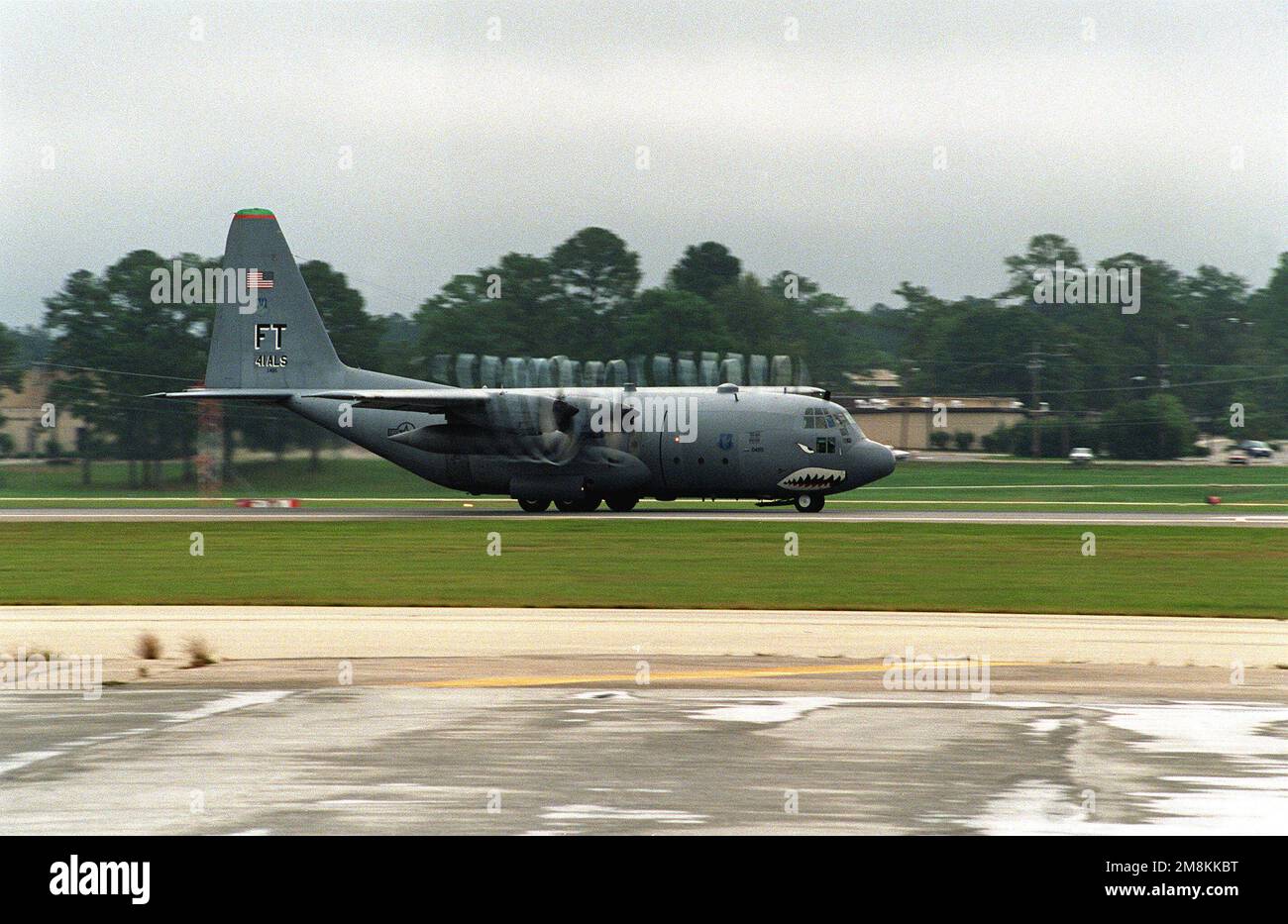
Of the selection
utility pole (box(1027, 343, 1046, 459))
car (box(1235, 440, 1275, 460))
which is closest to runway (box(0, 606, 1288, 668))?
utility pole (box(1027, 343, 1046, 459))

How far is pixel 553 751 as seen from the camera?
13195mm

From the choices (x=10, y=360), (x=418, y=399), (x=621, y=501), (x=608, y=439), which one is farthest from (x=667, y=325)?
(x=10, y=360)

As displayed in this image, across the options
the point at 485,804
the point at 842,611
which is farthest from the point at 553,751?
the point at 842,611

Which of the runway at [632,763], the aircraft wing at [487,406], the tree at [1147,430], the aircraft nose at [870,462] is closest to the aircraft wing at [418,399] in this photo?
the aircraft wing at [487,406]

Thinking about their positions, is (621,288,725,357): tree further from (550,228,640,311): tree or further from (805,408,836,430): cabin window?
(805,408,836,430): cabin window

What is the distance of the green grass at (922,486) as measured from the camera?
180 ft

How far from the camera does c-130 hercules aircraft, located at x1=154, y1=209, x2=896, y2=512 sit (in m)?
48.7

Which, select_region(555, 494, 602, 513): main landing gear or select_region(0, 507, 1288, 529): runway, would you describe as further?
select_region(555, 494, 602, 513): main landing gear

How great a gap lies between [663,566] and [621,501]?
65.3 ft

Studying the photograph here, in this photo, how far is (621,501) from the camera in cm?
5141

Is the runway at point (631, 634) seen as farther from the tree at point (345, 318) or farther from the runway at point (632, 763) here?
the tree at point (345, 318)

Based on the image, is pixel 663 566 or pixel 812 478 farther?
pixel 812 478

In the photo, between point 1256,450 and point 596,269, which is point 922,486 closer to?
point 596,269

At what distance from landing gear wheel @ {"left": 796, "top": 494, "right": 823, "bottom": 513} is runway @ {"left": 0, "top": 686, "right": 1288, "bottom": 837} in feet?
110
